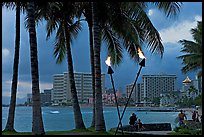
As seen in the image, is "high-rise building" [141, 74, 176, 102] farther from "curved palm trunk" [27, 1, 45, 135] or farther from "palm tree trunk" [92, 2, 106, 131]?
"curved palm trunk" [27, 1, 45, 135]

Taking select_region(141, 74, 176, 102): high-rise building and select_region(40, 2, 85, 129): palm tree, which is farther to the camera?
select_region(141, 74, 176, 102): high-rise building

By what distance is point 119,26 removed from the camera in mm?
17859

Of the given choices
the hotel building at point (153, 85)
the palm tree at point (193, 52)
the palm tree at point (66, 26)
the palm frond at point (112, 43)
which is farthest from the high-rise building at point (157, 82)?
the palm tree at point (66, 26)

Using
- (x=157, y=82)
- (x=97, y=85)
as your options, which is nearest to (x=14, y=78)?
(x=97, y=85)

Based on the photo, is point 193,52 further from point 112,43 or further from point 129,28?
point 129,28

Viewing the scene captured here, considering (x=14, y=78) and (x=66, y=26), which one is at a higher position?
(x=66, y=26)

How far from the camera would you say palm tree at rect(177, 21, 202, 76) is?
25469 mm

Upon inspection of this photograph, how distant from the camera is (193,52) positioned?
26766mm

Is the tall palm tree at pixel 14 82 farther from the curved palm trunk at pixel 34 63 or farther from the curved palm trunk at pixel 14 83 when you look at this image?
the curved palm trunk at pixel 34 63

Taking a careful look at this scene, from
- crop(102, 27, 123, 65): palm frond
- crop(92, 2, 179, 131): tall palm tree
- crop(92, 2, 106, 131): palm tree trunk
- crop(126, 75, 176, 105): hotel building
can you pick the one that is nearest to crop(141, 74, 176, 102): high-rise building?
crop(126, 75, 176, 105): hotel building

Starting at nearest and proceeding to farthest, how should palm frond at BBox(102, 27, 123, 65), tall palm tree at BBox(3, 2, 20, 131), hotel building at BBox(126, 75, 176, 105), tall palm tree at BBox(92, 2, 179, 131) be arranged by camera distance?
1. tall palm tree at BBox(92, 2, 179, 131)
2. tall palm tree at BBox(3, 2, 20, 131)
3. palm frond at BBox(102, 27, 123, 65)
4. hotel building at BBox(126, 75, 176, 105)

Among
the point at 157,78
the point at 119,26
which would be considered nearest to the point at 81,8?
the point at 119,26

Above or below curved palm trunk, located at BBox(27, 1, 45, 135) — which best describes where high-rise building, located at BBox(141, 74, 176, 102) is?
above

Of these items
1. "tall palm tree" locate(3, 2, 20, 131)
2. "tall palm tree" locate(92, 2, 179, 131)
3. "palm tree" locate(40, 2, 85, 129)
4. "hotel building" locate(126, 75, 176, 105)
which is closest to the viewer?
"tall palm tree" locate(92, 2, 179, 131)
